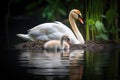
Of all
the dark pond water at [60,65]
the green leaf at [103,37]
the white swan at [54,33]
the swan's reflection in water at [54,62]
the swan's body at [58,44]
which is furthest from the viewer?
the green leaf at [103,37]

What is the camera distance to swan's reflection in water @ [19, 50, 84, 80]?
806cm

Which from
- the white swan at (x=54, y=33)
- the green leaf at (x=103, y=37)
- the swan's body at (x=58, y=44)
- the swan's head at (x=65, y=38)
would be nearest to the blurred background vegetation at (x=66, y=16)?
the green leaf at (x=103, y=37)

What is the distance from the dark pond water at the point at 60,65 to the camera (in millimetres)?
7801

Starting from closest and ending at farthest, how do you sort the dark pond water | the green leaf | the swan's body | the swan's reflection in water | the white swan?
the dark pond water
the swan's reflection in water
the swan's body
the white swan
the green leaf

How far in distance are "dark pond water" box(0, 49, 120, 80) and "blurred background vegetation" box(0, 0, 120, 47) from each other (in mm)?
861

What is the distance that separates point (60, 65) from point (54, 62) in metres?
0.18

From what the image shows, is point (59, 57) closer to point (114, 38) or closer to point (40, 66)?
point (40, 66)

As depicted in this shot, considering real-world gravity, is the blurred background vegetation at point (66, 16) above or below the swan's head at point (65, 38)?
above

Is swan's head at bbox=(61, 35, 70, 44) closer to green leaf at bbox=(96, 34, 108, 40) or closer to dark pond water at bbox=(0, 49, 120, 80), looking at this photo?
dark pond water at bbox=(0, 49, 120, 80)

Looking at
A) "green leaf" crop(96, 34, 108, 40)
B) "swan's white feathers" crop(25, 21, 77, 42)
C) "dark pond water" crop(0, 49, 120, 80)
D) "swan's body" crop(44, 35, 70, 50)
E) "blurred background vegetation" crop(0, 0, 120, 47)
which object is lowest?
"dark pond water" crop(0, 49, 120, 80)

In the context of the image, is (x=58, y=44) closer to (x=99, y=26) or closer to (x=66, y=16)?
(x=99, y=26)

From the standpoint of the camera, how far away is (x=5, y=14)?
16.1 meters

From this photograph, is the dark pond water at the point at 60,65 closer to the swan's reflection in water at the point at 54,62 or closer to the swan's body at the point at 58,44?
the swan's reflection in water at the point at 54,62

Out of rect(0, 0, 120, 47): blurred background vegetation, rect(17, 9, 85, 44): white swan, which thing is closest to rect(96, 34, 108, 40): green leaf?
rect(0, 0, 120, 47): blurred background vegetation
